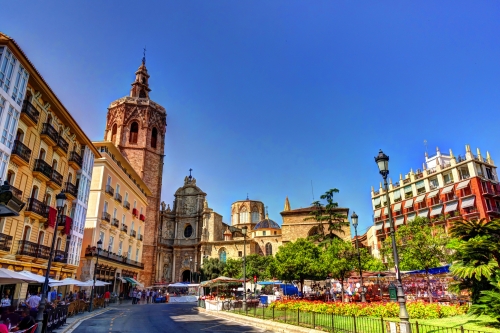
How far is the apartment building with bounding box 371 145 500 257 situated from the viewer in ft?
139

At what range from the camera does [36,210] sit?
1945 centimetres

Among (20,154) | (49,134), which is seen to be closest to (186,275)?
(49,134)

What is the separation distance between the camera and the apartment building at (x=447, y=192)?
139ft

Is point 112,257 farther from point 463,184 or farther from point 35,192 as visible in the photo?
point 463,184

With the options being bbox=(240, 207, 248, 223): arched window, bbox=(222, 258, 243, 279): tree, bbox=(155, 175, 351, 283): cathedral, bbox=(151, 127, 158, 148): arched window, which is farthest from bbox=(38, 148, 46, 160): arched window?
bbox=(240, 207, 248, 223): arched window

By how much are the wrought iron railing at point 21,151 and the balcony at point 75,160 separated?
5.22m

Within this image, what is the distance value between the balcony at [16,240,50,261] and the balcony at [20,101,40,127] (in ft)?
21.2

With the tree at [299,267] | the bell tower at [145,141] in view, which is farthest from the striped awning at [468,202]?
the bell tower at [145,141]

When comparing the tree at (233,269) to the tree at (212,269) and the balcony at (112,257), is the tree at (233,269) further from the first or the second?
the balcony at (112,257)

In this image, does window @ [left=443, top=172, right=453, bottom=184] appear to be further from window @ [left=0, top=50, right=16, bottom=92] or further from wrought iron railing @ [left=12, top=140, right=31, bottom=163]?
window @ [left=0, top=50, right=16, bottom=92]

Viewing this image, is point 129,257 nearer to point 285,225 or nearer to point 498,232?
point 285,225

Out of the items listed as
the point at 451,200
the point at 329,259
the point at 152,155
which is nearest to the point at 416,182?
the point at 451,200

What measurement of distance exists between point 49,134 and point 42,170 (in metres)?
2.27

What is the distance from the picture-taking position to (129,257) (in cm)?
3744
